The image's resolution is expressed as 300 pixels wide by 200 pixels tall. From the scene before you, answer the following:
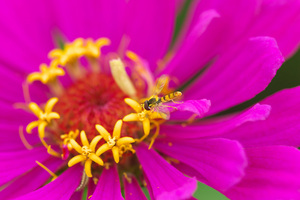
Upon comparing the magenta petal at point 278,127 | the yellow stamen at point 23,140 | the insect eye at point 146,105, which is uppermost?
the yellow stamen at point 23,140

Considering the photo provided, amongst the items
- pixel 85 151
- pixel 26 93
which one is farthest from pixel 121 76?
pixel 26 93

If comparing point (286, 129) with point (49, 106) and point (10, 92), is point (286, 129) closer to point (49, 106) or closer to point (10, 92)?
point (49, 106)

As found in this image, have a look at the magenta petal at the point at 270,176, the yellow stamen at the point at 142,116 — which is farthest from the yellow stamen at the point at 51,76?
the magenta petal at the point at 270,176

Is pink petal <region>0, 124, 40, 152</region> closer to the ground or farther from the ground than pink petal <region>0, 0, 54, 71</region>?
closer to the ground

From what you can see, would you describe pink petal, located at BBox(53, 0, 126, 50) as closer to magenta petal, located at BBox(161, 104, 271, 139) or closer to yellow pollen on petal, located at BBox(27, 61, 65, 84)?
yellow pollen on petal, located at BBox(27, 61, 65, 84)

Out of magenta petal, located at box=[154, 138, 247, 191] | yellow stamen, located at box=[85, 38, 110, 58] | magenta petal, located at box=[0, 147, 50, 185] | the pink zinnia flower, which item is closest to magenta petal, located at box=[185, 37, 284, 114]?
the pink zinnia flower

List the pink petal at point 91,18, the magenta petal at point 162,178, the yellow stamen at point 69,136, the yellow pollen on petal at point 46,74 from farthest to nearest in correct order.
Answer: the pink petal at point 91,18, the yellow pollen on petal at point 46,74, the yellow stamen at point 69,136, the magenta petal at point 162,178

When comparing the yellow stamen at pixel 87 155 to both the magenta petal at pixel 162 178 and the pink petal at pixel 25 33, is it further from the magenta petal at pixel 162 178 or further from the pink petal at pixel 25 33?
the pink petal at pixel 25 33
